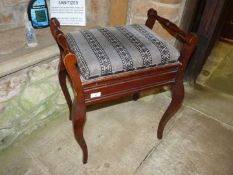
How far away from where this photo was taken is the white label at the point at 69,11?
1.34 m

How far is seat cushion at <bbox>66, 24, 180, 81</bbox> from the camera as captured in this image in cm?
86

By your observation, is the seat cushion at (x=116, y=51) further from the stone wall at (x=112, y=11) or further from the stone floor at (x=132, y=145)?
the stone floor at (x=132, y=145)

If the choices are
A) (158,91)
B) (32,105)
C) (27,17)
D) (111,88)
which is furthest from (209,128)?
(27,17)

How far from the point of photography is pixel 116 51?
36.1 inches

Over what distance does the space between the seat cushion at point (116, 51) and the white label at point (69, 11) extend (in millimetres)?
377

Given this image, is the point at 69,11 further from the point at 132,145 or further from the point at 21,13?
the point at 132,145

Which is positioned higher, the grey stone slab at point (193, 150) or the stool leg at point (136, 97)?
the stool leg at point (136, 97)

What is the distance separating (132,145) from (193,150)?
0.35m

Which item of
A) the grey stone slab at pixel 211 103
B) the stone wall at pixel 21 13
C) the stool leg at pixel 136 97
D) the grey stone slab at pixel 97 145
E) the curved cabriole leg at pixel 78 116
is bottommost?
the grey stone slab at pixel 97 145

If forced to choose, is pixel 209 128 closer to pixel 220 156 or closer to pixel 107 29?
pixel 220 156

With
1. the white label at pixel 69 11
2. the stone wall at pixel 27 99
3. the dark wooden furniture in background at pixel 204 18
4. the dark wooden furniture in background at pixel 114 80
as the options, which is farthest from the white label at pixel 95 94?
the dark wooden furniture in background at pixel 204 18

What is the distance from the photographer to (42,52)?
3.78ft

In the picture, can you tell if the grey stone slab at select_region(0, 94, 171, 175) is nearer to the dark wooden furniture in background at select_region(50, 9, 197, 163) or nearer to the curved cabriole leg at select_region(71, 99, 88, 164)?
the dark wooden furniture in background at select_region(50, 9, 197, 163)

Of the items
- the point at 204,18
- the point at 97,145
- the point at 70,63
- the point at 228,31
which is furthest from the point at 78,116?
the point at 228,31
